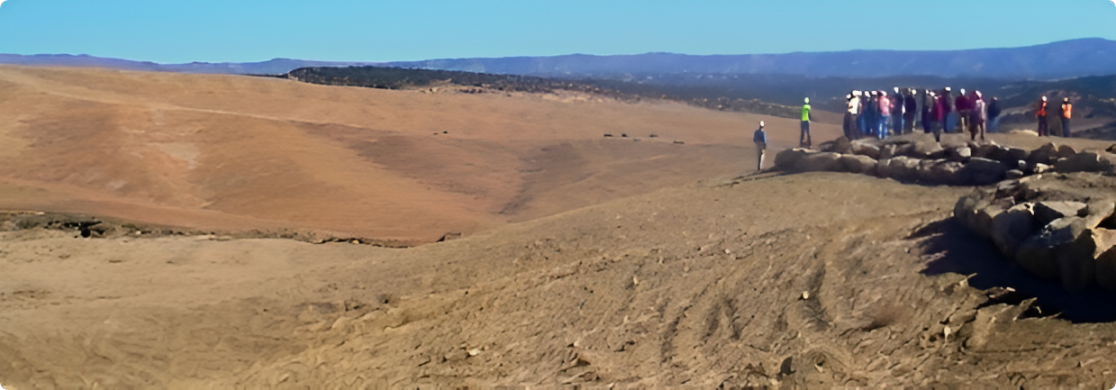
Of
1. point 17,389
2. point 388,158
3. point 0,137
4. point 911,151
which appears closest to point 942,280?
point 911,151

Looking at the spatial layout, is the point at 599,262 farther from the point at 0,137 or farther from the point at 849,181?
the point at 0,137

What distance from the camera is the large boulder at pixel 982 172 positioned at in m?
10.1

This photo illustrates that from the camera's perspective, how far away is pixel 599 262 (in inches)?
339

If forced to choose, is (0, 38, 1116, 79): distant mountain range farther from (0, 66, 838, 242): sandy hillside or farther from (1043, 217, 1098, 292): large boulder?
(1043, 217, 1098, 292): large boulder

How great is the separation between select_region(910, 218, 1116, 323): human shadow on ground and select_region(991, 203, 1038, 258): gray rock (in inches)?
3.8

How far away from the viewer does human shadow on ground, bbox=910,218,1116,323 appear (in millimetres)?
5354

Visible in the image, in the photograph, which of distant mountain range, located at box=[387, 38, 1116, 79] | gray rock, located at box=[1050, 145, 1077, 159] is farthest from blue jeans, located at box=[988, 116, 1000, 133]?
distant mountain range, located at box=[387, 38, 1116, 79]

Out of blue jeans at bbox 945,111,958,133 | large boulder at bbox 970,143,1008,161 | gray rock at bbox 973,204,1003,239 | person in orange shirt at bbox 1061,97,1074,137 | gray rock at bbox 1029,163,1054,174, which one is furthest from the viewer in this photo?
person in orange shirt at bbox 1061,97,1074,137

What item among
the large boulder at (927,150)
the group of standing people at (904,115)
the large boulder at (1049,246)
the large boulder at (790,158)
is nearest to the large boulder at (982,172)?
the large boulder at (927,150)

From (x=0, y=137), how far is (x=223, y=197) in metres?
5.78

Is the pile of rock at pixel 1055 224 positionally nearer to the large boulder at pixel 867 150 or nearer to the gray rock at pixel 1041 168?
the gray rock at pixel 1041 168

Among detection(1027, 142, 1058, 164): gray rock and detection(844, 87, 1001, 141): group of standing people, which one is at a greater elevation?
detection(844, 87, 1001, 141): group of standing people

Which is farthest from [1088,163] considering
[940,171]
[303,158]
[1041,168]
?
[303,158]

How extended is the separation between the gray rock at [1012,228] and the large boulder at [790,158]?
19.6ft
